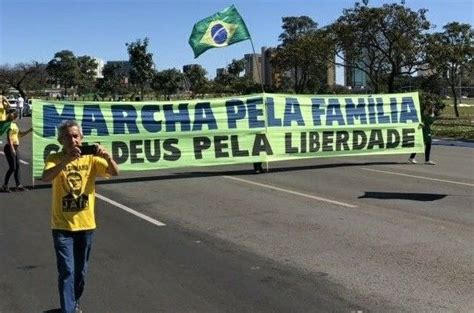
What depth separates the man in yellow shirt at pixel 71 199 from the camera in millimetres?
4668

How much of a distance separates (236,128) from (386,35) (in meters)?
24.2

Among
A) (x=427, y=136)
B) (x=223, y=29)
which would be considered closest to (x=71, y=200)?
(x=223, y=29)

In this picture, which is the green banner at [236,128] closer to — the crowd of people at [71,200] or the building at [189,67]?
the crowd of people at [71,200]

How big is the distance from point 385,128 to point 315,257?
10.3 meters

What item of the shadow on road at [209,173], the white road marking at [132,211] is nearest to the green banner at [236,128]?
A: the shadow on road at [209,173]

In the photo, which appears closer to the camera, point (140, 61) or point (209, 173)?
point (209, 173)

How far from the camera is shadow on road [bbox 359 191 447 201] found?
10.8m

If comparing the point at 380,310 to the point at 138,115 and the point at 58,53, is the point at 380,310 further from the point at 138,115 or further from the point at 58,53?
the point at 58,53

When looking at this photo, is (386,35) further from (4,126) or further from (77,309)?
(77,309)

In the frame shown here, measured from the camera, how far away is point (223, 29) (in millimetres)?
17078

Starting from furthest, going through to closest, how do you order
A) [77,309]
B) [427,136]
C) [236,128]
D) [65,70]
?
1. [65,70]
2. [427,136]
3. [236,128]
4. [77,309]

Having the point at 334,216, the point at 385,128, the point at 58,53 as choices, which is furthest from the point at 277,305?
the point at 58,53

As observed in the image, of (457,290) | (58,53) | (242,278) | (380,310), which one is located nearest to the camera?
(380,310)

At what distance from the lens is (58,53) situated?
11512 centimetres
